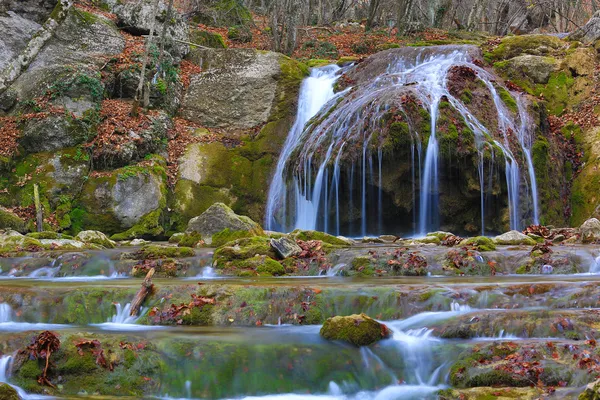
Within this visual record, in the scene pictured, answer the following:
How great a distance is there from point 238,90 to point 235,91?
0.10 metres

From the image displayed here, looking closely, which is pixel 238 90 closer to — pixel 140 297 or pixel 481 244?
pixel 481 244

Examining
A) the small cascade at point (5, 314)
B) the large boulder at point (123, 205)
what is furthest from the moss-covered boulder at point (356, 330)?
the large boulder at point (123, 205)

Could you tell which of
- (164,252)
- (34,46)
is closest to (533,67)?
(164,252)

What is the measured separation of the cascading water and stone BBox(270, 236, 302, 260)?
14.0 feet

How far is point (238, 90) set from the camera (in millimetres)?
16969

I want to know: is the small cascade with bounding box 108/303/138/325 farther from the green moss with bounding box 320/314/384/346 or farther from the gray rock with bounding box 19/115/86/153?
the gray rock with bounding box 19/115/86/153

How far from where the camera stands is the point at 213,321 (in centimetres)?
552

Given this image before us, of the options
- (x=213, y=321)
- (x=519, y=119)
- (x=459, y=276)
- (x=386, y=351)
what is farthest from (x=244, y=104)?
(x=386, y=351)

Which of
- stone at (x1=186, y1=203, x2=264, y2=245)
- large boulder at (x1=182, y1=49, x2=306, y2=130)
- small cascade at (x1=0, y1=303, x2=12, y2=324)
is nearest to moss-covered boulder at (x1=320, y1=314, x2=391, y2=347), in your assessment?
small cascade at (x1=0, y1=303, x2=12, y2=324)

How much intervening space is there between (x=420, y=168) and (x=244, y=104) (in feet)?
22.1

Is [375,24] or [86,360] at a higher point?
[375,24]

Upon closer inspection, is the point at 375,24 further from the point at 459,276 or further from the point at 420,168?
Result: the point at 459,276

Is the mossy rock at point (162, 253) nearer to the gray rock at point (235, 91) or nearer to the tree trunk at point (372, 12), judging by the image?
the gray rock at point (235, 91)

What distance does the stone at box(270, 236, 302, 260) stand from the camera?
8.19 m
